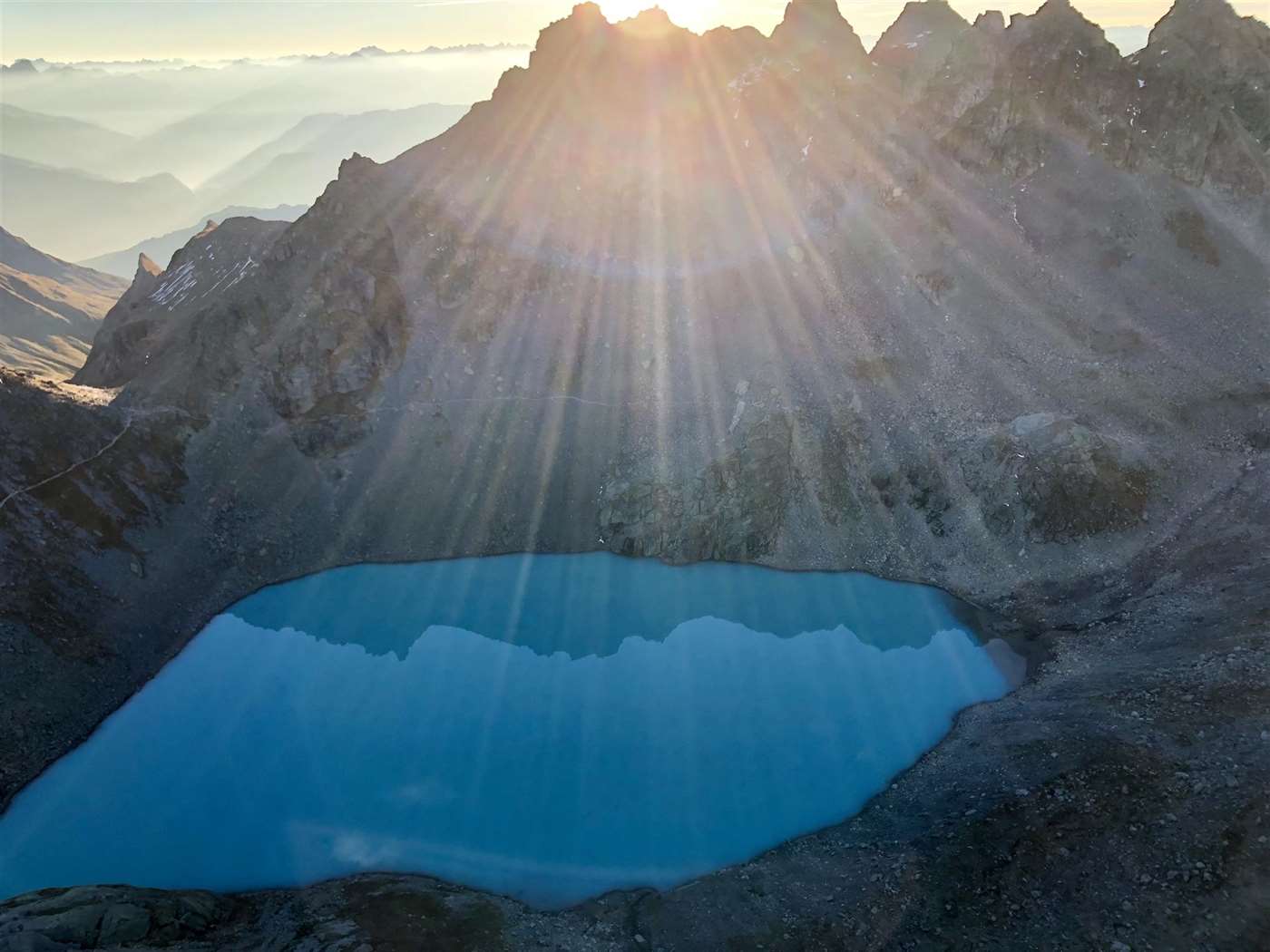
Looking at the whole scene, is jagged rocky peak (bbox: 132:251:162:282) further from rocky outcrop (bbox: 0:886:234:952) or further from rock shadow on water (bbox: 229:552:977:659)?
rocky outcrop (bbox: 0:886:234:952)

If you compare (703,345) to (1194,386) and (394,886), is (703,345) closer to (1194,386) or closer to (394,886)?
(1194,386)

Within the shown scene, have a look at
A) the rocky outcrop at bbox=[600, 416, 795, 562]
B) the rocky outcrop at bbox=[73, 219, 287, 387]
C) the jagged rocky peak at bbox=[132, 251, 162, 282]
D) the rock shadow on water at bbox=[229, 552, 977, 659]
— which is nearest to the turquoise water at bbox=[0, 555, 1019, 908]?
the rock shadow on water at bbox=[229, 552, 977, 659]

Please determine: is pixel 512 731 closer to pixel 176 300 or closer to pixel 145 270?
pixel 176 300

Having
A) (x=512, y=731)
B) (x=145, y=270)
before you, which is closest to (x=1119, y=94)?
(x=512, y=731)

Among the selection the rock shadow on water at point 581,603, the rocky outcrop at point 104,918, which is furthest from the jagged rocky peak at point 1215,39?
the rocky outcrop at point 104,918

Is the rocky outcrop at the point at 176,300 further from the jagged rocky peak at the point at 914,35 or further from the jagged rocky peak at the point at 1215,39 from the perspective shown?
the jagged rocky peak at the point at 1215,39
